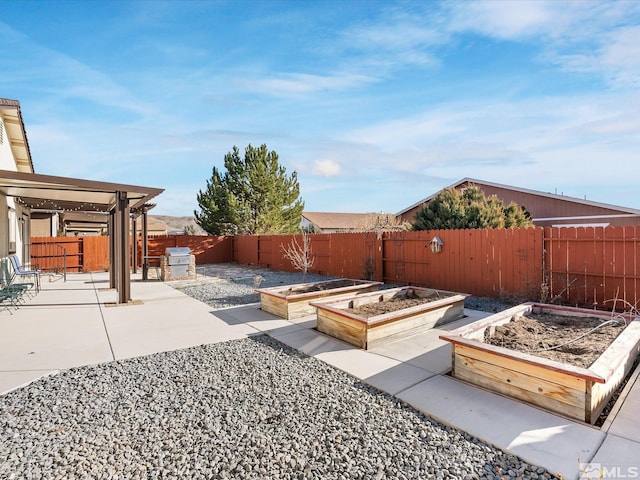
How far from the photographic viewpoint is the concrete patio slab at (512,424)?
216 cm

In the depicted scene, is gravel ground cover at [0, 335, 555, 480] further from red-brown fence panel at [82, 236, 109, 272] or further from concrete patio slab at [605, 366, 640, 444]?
red-brown fence panel at [82, 236, 109, 272]

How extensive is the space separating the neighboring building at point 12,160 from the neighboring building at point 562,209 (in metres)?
12.3

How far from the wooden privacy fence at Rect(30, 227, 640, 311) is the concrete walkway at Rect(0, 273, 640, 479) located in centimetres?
162

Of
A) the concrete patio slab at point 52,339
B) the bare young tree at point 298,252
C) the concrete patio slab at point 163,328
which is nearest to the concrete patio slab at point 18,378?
the concrete patio slab at point 52,339

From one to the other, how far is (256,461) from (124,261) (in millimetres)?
6522

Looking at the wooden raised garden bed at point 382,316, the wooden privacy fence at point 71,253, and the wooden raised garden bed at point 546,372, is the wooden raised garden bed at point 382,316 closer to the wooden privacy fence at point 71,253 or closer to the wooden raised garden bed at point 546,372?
the wooden raised garden bed at point 546,372

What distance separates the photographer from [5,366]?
3801 mm

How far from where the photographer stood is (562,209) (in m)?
15.0

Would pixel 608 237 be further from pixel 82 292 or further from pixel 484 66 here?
pixel 82 292

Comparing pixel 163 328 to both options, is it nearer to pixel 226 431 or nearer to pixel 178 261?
pixel 226 431

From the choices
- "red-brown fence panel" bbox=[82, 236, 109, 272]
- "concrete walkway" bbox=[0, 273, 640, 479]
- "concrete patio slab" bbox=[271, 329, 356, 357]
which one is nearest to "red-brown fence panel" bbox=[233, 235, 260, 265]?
"red-brown fence panel" bbox=[82, 236, 109, 272]

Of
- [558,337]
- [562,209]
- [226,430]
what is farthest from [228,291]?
[562,209]

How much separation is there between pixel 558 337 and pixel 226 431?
12.1 ft

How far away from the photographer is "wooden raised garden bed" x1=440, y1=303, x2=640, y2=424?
2572 mm
